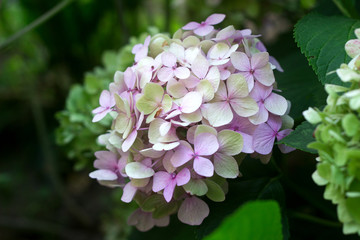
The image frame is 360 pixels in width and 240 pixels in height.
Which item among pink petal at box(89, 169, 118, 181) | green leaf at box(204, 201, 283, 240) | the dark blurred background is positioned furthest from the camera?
the dark blurred background

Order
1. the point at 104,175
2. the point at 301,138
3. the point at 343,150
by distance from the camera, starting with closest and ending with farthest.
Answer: the point at 343,150 → the point at 301,138 → the point at 104,175

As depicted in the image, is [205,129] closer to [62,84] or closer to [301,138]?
[301,138]

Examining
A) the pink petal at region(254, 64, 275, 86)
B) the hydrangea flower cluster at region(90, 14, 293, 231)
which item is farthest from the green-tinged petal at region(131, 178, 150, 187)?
the pink petal at region(254, 64, 275, 86)

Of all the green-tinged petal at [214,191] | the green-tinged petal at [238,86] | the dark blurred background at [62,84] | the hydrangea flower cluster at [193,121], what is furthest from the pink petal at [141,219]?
the dark blurred background at [62,84]

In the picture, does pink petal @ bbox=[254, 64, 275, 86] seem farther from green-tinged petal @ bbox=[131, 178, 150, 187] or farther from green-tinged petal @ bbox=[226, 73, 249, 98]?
green-tinged petal @ bbox=[131, 178, 150, 187]

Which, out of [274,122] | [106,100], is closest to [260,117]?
[274,122]

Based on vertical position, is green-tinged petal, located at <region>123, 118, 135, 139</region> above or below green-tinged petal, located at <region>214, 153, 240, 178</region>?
above

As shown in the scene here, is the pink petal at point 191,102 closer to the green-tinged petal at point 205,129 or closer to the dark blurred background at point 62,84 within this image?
the green-tinged petal at point 205,129
